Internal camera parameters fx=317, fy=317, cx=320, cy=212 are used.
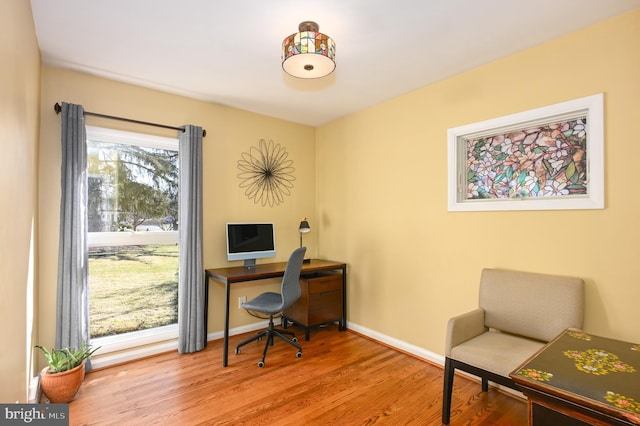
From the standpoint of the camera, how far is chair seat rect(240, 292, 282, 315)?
2.79 metres

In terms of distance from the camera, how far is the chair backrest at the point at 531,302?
193cm

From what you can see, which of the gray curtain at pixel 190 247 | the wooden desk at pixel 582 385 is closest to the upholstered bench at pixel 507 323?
the wooden desk at pixel 582 385

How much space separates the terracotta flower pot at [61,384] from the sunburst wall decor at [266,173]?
6.85 feet

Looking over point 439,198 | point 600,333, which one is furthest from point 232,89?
point 600,333

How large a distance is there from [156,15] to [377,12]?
131 cm

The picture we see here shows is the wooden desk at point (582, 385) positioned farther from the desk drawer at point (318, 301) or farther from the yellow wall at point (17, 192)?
the desk drawer at point (318, 301)

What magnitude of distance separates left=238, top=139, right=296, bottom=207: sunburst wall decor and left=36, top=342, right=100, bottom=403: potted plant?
6.65 feet

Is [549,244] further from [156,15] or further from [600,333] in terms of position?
[156,15]

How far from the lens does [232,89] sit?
2949 millimetres

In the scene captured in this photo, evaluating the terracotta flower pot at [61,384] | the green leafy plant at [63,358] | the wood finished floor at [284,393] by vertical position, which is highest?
the green leafy plant at [63,358]

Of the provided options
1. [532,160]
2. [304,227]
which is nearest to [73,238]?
[304,227]

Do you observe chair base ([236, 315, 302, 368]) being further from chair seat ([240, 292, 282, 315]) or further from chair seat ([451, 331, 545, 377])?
chair seat ([451, 331, 545, 377])

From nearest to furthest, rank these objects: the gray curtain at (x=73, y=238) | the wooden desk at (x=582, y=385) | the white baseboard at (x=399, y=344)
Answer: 1. the wooden desk at (x=582, y=385)
2. the gray curtain at (x=73, y=238)
3. the white baseboard at (x=399, y=344)

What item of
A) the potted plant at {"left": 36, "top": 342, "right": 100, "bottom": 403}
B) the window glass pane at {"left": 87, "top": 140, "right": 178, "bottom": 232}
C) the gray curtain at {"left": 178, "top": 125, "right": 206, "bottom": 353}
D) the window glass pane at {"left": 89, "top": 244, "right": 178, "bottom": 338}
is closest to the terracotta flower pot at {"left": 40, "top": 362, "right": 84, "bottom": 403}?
the potted plant at {"left": 36, "top": 342, "right": 100, "bottom": 403}
